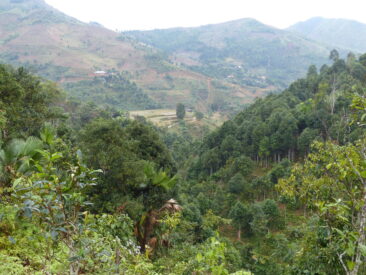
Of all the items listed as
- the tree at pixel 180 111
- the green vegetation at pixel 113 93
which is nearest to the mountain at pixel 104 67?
the green vegetation at pixel 113 93

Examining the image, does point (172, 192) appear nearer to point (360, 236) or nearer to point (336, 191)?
point (336, 191)

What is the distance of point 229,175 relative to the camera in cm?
3036

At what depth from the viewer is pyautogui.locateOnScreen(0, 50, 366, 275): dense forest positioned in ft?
10.6

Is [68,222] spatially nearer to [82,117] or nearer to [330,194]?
[330,194]

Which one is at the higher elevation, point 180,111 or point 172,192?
point 172,192

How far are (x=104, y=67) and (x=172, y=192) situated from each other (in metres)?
117

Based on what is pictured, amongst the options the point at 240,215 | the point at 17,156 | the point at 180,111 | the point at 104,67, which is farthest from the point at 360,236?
the point at 104,67

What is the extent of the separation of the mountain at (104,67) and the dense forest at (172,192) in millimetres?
55280

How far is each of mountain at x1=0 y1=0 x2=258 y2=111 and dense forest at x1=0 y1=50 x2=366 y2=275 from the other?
55.3 metres

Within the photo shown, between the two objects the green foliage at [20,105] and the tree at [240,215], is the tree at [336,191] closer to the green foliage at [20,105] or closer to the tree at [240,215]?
the green foliage at [20,105]

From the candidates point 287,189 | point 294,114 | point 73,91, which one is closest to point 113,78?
point 73,91

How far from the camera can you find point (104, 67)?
12138 cm

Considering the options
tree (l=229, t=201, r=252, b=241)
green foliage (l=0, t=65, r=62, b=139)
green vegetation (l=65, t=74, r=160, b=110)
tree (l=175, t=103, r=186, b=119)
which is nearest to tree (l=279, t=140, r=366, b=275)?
green foliage (l=0, t=65, r=62, b=139)

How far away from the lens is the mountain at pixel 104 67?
93500 mm
